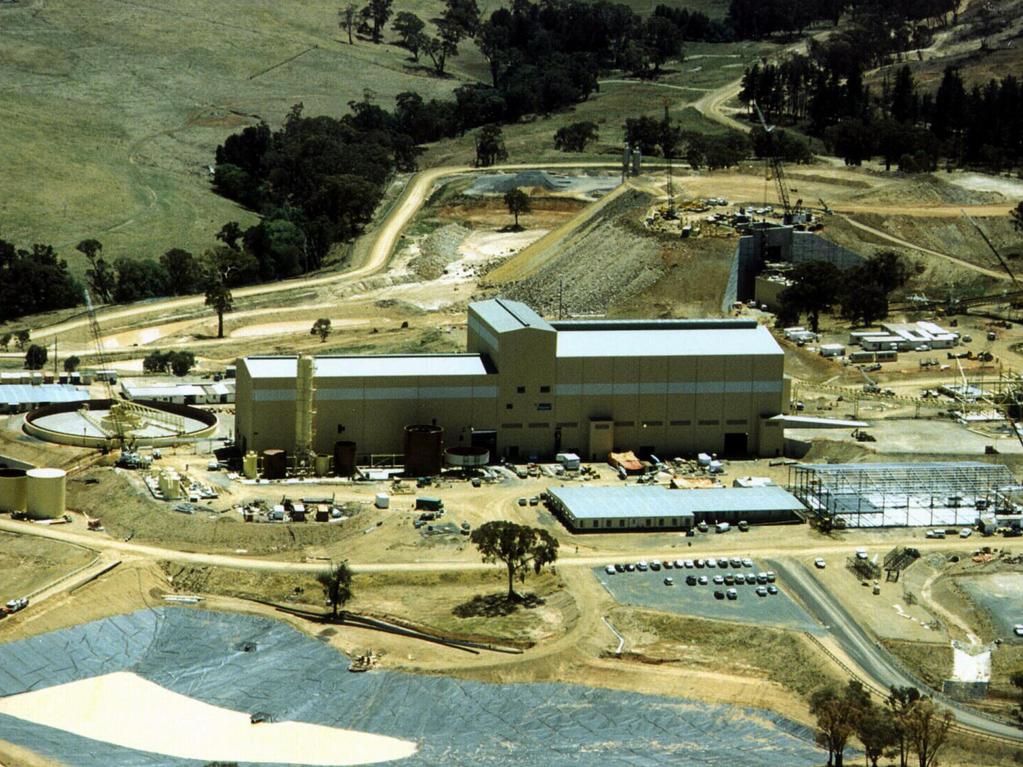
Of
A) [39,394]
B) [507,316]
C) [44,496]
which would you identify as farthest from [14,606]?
[507,316]

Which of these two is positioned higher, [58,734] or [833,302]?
[833,302]

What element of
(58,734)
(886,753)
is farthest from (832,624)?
(58,734)

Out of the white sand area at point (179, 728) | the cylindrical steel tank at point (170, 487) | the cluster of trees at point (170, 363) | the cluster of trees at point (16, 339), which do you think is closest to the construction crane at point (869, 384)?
the cluster of trees at point (170, 363)

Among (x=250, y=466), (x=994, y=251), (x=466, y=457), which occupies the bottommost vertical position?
(x=250, y=466)

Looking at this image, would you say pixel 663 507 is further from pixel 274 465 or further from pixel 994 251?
pixel 994 251

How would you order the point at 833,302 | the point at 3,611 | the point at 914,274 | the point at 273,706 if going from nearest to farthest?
the point at 273,706 → the point at 3,611 → the point at 833,302 → the point at 914,274

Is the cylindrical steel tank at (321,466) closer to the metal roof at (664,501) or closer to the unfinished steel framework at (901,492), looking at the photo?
the metal roof at (664,501)

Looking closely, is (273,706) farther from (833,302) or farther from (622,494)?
(833,302)
